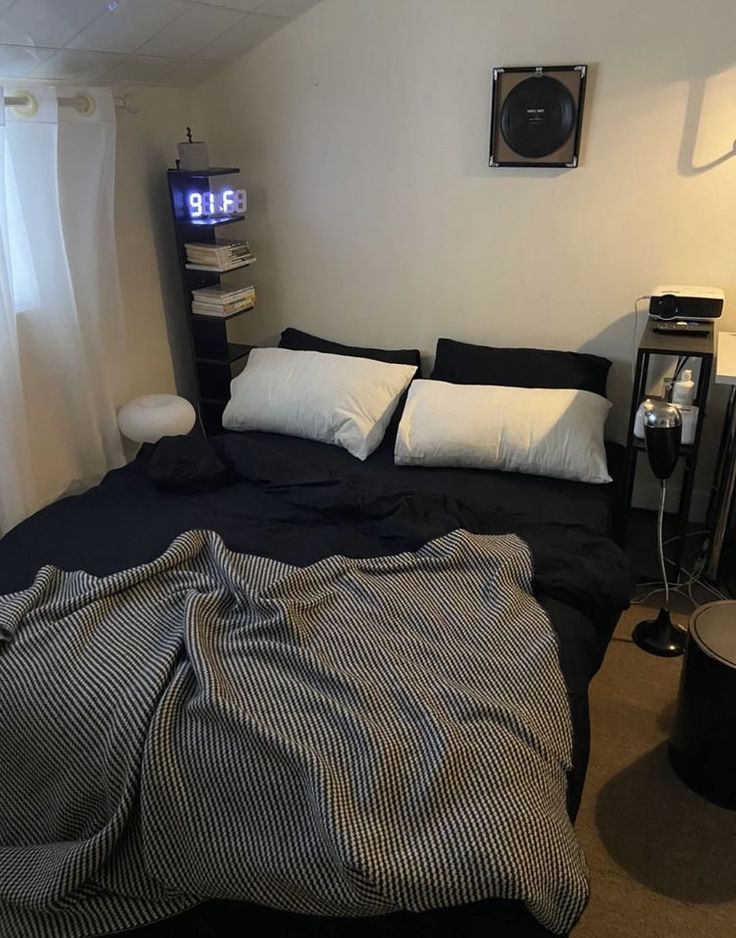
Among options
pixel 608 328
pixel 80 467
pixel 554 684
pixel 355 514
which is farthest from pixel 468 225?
pixel 554 684

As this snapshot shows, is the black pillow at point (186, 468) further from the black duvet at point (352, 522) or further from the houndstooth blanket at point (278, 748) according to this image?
the houndstooth blanket at point (278, 748)

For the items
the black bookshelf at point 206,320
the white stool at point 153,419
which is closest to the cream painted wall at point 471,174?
the black bookshelf at point 206,320

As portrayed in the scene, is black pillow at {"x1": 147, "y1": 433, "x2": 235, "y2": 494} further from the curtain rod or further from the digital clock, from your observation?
→ the curtain rod

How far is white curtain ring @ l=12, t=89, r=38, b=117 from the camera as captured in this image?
208 cm

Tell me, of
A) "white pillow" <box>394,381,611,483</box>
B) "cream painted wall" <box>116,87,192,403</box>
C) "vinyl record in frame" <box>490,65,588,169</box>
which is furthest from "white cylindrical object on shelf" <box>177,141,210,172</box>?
"white pillow" <box>394,381,611,483</box>

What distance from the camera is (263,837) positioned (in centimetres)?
114

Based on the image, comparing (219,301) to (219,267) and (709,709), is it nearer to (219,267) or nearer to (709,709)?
(219,267)

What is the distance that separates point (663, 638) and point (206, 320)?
195 centimetres

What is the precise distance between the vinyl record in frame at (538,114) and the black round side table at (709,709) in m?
1.55

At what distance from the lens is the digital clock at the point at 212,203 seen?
2.70 meters

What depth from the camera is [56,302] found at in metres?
2.38

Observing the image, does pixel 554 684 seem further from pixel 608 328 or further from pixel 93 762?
pixel 608 328

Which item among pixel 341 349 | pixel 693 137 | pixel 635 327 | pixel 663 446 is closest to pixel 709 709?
pixel 663 446

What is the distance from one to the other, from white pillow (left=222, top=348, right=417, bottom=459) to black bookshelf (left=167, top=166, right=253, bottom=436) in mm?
258
